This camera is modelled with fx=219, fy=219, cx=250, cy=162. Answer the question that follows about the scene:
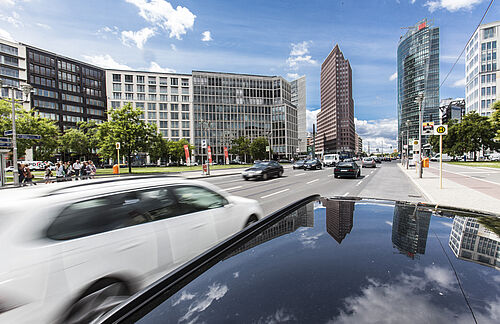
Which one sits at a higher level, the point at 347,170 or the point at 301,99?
the point at 301,99

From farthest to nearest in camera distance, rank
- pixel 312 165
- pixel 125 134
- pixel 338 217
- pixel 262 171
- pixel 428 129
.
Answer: pixel 312 165 → pixel 125 134 → pixel 262 171 → pixel 428 129 → pixel 338 217

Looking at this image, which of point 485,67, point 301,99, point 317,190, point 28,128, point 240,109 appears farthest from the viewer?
point 301,99

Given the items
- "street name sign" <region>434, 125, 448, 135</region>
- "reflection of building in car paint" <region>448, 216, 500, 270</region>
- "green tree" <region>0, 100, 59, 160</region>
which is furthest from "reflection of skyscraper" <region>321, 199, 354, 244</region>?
"green tree" <region>0, 100, 59, 160</region>

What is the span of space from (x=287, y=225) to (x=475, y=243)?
1683 mm

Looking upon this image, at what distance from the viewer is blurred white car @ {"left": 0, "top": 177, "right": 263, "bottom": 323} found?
1.88 metres

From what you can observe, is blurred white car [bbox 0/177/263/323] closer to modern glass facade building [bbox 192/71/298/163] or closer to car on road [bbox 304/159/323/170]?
car on road [bbox 304/159/323/170]

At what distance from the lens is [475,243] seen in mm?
1905

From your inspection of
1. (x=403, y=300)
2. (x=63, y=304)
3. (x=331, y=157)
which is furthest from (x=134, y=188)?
(x=331, y=157)

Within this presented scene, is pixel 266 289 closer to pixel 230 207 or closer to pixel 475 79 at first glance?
pixel 230 207

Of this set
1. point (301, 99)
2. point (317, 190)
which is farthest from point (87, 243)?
point (301, 99)

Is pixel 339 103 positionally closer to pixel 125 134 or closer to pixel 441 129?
pixel 125 134

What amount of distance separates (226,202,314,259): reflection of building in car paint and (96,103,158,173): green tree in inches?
1224

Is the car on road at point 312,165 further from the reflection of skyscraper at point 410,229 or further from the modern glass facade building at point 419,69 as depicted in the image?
the modern glass facade building at point 419,69

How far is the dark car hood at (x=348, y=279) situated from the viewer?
106 cm
